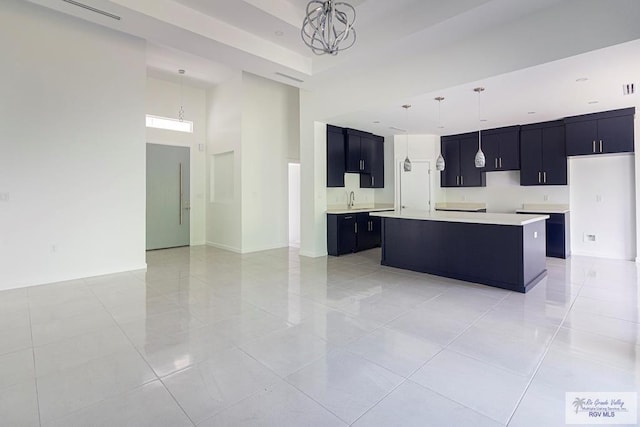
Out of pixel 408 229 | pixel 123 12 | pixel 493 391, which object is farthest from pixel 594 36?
pixel 123 12

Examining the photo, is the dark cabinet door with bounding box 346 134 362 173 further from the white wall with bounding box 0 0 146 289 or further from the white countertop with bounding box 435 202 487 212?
the white wall with bounding box 0 0 146 289

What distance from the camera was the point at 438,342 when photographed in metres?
2.71

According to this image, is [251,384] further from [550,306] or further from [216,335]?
[550,306]

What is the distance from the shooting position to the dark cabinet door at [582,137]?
5.71m

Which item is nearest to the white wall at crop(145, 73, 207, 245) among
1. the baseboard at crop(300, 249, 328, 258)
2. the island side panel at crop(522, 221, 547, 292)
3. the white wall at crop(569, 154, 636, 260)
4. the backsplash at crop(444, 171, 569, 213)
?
the baseboard at crop(300, 249, 328, 258)

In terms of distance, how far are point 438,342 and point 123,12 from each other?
4.84 m

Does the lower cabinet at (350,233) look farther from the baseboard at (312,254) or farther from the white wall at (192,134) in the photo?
the white wall at (192,134)

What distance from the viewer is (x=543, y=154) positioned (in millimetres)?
6488

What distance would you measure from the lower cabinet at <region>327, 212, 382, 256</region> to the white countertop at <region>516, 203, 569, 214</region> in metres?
3.23

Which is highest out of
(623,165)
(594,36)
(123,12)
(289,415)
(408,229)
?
(123,12)

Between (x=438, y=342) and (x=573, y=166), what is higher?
(x=573, y=166)

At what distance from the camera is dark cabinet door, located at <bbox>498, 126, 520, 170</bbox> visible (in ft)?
22.2

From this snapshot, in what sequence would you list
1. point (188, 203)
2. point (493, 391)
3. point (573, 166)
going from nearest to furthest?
point (493, 391) < point (573, 166) < point (188, 203)

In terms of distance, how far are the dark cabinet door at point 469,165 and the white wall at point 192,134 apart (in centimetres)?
651
